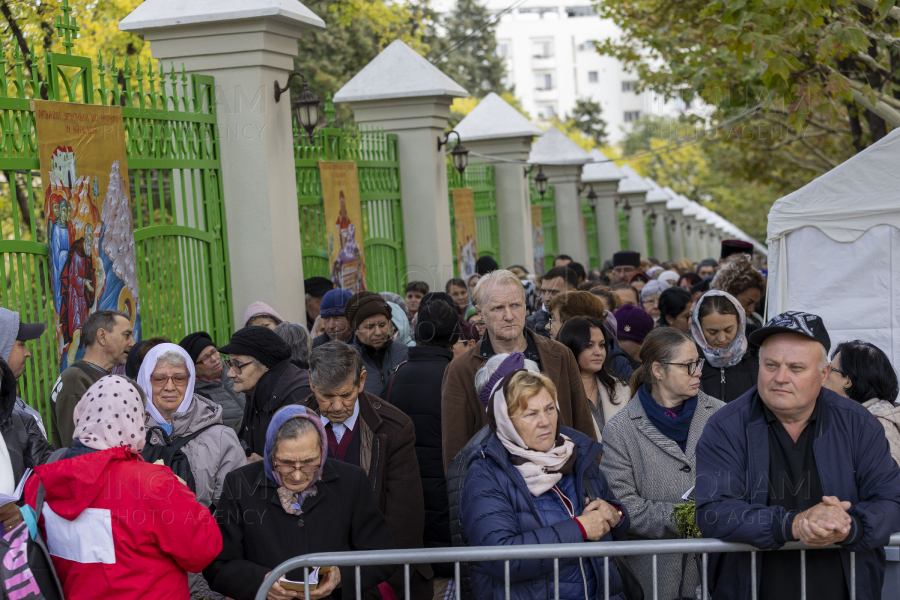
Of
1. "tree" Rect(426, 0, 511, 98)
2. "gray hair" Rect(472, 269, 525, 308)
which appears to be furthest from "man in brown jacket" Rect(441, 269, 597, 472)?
"tree" Rect(426, 0, 511, 98)

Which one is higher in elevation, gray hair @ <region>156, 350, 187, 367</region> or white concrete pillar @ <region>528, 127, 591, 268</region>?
white concrete pillar @ <region>528, 127, 591, 268</region>

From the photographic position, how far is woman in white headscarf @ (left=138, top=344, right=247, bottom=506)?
4.20 m

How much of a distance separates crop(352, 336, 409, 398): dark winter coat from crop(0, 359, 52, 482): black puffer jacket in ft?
7.17

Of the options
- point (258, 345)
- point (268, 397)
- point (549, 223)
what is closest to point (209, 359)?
point (258, 345)

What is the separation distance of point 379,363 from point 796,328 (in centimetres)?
334

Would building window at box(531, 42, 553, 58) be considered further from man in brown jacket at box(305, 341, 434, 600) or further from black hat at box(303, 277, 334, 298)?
man in brown jacket at box(305, 341, 434, 600)

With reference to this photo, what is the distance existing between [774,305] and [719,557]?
4.30 m

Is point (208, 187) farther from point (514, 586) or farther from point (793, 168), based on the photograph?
point (793, 168)

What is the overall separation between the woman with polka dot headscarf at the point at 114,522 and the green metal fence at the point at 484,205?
10460mm

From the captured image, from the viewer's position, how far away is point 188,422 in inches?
173

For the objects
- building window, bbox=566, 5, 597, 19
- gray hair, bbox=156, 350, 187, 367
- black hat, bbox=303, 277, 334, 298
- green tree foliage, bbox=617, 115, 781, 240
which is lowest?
gray hair, bbox=156, 350, 187, 367

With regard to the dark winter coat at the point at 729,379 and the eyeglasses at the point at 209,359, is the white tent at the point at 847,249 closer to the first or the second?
Answer: the dark winter coat at the point at 729,379

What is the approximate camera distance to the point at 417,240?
11.2 metres

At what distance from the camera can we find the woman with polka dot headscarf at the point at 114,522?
3328 millimetres
